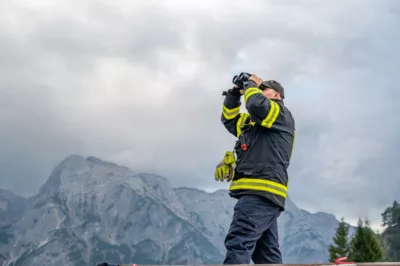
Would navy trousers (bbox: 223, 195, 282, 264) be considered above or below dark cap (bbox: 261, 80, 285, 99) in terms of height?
below

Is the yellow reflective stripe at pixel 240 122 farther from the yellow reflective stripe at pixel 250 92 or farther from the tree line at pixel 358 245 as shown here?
the tree line at pixel 358 245

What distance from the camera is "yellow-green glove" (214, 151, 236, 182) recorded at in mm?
8047

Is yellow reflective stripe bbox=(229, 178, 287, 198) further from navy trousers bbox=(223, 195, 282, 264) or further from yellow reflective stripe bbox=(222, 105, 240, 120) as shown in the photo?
yellow reflective stripe bbox=(222, 105, 240, 120)

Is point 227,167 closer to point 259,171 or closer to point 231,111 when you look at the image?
point 259,171

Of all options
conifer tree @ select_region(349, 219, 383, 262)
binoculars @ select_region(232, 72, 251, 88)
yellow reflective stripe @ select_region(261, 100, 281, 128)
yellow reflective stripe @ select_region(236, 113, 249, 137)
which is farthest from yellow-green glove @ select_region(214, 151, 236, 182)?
conifer tree @ select_region(349, 219, 383, 262)

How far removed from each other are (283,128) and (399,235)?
125616 mm

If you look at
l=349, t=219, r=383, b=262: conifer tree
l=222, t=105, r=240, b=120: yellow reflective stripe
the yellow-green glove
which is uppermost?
l=349, t=219, r=383, b=262: conifer tree

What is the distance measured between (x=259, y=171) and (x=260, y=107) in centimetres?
74

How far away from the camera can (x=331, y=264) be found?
20.6 ft

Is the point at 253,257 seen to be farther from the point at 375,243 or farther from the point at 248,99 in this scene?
the point at 375,243

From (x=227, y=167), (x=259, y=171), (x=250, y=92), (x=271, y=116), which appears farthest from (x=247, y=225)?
(x=250, y=92)

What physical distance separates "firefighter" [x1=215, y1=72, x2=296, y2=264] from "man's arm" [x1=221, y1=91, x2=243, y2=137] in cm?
36

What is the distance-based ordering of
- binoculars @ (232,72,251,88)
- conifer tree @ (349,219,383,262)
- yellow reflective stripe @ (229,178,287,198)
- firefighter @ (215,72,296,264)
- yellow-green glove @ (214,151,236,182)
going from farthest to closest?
conifer tree @ (349,219,383,262) < binoculars @ (232,72,251,88) < yellow-green glove @ (214,151,236,182) < yellow reflective stripe @ (229,178,287,198) < firefighter @ (215,72,296,264)

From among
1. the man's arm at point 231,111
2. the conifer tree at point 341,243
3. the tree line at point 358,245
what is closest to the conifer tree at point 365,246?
the tree line at point 358,245
